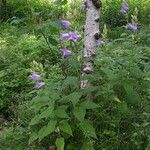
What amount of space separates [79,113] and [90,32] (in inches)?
47.9

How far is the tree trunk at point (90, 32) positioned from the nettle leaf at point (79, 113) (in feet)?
2.38

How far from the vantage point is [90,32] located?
17.6 feet

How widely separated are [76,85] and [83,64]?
0.28 m

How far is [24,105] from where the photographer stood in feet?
19.5

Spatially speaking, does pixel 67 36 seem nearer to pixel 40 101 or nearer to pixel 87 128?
pixel 40 101

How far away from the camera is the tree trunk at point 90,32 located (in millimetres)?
5305

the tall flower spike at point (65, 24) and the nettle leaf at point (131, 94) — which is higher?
the tall flower spike at point (65, 24)

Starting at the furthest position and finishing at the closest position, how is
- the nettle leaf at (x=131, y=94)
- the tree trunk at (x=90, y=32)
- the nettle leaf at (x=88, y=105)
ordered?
1. the tree trunk at (x=90, y=32)
2. the nettle leaf at (x=131, y=94)
3. the nettle leaf at (x=88, y=105)

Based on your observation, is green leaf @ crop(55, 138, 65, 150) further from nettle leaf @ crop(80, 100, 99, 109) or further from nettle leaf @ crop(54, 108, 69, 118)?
nettle leaf @ crop(80, 100, 99, 109)

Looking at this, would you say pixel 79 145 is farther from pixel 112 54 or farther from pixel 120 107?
pixel 112 54

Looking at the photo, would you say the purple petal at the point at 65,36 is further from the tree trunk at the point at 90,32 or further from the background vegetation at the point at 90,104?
the tree trunk at the point at 90,32

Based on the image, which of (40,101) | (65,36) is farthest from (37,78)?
(65,36)

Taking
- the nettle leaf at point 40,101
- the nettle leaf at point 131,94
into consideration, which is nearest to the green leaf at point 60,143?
the nettle leaf at point 40,101

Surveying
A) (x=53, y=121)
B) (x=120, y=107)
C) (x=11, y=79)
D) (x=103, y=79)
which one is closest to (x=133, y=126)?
(x=120, y=107)
